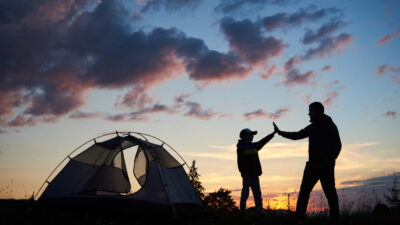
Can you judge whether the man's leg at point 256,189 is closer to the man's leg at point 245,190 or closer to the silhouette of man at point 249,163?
the silhouette of man at point 249,163

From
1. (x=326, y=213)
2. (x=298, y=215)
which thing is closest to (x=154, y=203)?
(x=298, y=215)

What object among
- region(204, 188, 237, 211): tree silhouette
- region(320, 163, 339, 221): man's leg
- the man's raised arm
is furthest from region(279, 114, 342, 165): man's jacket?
region(204, 188, 237, 211): tree silhouette

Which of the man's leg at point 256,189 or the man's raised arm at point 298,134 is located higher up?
the man's raised arm at point 298,134

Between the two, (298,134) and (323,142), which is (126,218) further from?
(323,142)

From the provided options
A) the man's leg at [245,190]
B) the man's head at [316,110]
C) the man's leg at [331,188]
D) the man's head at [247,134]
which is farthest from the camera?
the man's head at [247,134]

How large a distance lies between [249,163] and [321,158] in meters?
2.03

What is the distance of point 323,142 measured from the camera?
29.8 feet

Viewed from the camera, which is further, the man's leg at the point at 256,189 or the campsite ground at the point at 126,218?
the man's leg at the point at 256,189

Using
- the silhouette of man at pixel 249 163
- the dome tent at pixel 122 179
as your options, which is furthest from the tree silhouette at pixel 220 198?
the silhouette of man at pixel 249 163

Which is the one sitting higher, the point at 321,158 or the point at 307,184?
the point at 321,158

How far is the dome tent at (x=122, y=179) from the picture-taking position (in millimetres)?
10617

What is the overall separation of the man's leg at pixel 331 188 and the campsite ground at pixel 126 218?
61cm

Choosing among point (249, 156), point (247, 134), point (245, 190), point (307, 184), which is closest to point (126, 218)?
point (245, 190)

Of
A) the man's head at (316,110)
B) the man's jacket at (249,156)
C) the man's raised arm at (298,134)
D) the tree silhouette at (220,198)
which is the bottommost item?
the tree silhouette at (220,198)
